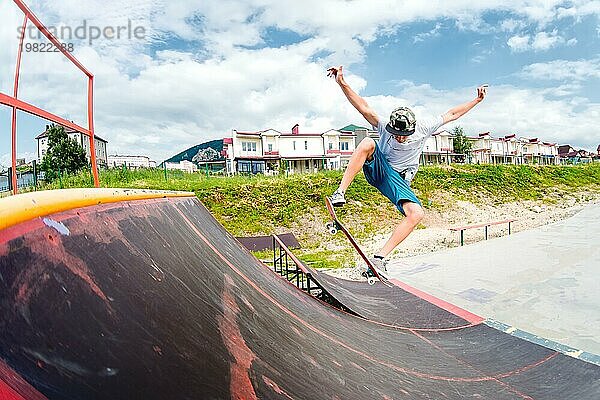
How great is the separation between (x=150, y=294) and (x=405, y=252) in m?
10.2

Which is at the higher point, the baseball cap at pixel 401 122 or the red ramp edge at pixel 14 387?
the baseball cap at pixel 401 122

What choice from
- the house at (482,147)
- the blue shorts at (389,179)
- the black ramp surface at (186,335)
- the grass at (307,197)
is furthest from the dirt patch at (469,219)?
the house at (482,147)

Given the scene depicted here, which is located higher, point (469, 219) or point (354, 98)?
point (354, 98)

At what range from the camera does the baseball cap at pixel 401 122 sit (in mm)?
3096

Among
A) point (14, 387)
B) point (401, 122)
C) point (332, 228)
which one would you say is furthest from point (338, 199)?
point (14, 387)

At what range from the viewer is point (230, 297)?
1720mm

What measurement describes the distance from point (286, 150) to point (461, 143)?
19.8 metres

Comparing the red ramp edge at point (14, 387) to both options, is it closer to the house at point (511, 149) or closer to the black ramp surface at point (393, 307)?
the black ramp surface at point (393, 307)

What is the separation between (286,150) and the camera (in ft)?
114

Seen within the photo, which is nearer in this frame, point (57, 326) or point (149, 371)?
point (57, 326)

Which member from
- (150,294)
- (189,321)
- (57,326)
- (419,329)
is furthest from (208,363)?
(419,329)

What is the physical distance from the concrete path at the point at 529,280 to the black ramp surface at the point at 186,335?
4.93 feet

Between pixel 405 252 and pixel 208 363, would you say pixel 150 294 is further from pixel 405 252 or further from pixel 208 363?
pixel 405 252

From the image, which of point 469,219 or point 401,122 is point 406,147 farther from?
point 469,219
